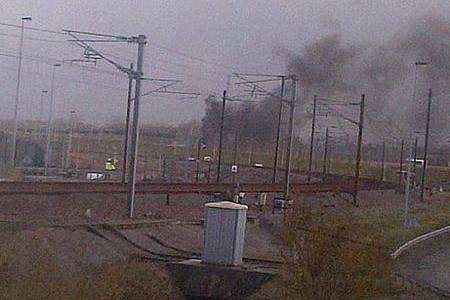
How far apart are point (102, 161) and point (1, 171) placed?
160ft

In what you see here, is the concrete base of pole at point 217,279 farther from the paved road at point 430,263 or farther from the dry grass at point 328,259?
the paved road at point 430,263

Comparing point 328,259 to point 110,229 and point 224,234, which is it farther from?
point 110,229

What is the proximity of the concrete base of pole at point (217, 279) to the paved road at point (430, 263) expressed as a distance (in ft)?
26.9

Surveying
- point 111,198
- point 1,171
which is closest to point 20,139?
point 1,171

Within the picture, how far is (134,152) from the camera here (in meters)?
41.3

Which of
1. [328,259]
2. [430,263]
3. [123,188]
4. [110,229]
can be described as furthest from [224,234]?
[123,188]

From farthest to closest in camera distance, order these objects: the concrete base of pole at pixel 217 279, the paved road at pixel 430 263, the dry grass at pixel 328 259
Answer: the paved road at pixel 430 263, the concrete base of pole at pixel 217 279, the dry grass at pixel 328 259

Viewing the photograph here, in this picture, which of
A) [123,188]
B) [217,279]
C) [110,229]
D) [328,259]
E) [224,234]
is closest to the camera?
[328,259]

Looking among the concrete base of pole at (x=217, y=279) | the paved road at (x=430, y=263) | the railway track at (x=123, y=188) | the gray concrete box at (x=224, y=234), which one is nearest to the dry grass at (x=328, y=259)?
the concrete base of pole at (x=217, y=279)

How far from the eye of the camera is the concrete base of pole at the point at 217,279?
84.8 ft

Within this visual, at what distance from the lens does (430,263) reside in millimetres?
41875

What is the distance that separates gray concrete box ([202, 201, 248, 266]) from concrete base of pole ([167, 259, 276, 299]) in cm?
72

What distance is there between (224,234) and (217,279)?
2.03 meters

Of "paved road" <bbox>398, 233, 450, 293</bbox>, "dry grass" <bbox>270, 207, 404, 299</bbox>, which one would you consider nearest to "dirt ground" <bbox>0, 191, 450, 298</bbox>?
"dry grass" <bbox>270, 207, 404, 299</bbox>
